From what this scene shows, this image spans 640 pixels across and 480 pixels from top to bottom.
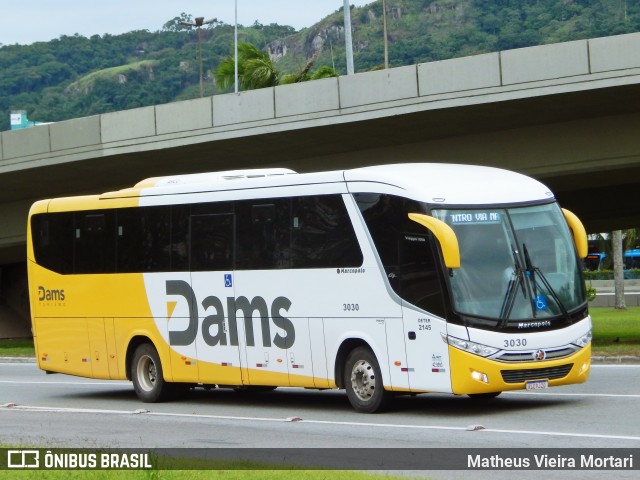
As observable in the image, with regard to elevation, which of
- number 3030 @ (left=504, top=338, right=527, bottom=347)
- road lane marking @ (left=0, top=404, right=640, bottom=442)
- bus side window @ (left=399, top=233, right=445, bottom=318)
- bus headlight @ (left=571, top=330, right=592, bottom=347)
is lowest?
road lane marking @ (left=0, top=404, right=640, bottom=442)

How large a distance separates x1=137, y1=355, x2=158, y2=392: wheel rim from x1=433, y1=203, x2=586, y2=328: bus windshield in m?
6.37

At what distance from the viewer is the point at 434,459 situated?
11.5 metres

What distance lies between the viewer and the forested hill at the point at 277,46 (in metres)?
117

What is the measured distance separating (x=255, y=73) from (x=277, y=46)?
130310 millimetres

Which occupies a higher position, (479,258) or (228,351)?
(479,258)

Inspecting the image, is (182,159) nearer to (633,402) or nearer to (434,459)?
(633,402)

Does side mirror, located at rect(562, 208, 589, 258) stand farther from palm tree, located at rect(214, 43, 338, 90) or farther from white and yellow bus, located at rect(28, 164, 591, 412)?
palm tree, located at rect(214, 43, 338, 90)

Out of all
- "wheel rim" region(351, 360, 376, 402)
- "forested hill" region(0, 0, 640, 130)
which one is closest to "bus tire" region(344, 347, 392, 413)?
"wheel rim" region(351, 360, 376, 402)

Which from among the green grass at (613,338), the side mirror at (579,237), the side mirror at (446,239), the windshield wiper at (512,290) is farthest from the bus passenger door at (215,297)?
the green grass at (613,338)

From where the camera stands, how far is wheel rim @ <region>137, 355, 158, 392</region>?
19672 mm

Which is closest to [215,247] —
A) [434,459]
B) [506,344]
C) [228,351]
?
[228,351]

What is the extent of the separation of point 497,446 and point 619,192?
26.4 metres

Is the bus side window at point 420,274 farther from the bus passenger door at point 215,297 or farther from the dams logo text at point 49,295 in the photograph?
the dams logo text at point 49,295

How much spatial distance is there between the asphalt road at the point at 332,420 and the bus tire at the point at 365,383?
192 mm
